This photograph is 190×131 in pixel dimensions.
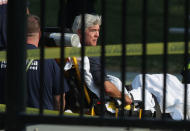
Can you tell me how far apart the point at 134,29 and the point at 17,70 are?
47.9 ft

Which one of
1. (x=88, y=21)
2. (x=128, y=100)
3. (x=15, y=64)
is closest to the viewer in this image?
(x=15, y=64)

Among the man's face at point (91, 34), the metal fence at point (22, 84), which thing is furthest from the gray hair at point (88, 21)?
the metal fence at point (22, 84)

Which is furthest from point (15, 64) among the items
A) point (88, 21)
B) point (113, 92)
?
point (88, 21)

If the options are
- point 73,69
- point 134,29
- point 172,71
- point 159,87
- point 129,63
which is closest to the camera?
point 73,69

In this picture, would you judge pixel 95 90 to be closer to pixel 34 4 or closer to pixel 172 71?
pixel 172 71

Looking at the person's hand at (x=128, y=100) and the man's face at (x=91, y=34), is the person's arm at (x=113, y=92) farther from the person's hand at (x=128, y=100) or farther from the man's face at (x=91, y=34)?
the man's face at (x=91, y=34)

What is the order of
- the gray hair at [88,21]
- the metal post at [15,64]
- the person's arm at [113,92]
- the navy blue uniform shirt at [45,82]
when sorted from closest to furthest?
the metal post at [15,64], the navy blue uniform shirt at [45,82], the person's arm at [113,92], the gray hair at [88,21]

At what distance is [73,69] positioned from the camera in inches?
183

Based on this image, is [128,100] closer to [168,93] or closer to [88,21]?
[168,93]

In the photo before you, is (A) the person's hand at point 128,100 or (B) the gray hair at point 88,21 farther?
(B) the gray hair at point 88,21

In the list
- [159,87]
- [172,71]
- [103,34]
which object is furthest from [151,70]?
[103,34]

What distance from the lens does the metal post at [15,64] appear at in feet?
9.80

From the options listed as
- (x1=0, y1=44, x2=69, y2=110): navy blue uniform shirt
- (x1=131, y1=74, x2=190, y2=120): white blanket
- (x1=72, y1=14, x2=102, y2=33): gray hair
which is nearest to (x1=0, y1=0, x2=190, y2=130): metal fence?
(x1=0, y1=44, x2=69, y2=110): navy blue uniform shirt

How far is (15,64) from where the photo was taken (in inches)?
118
